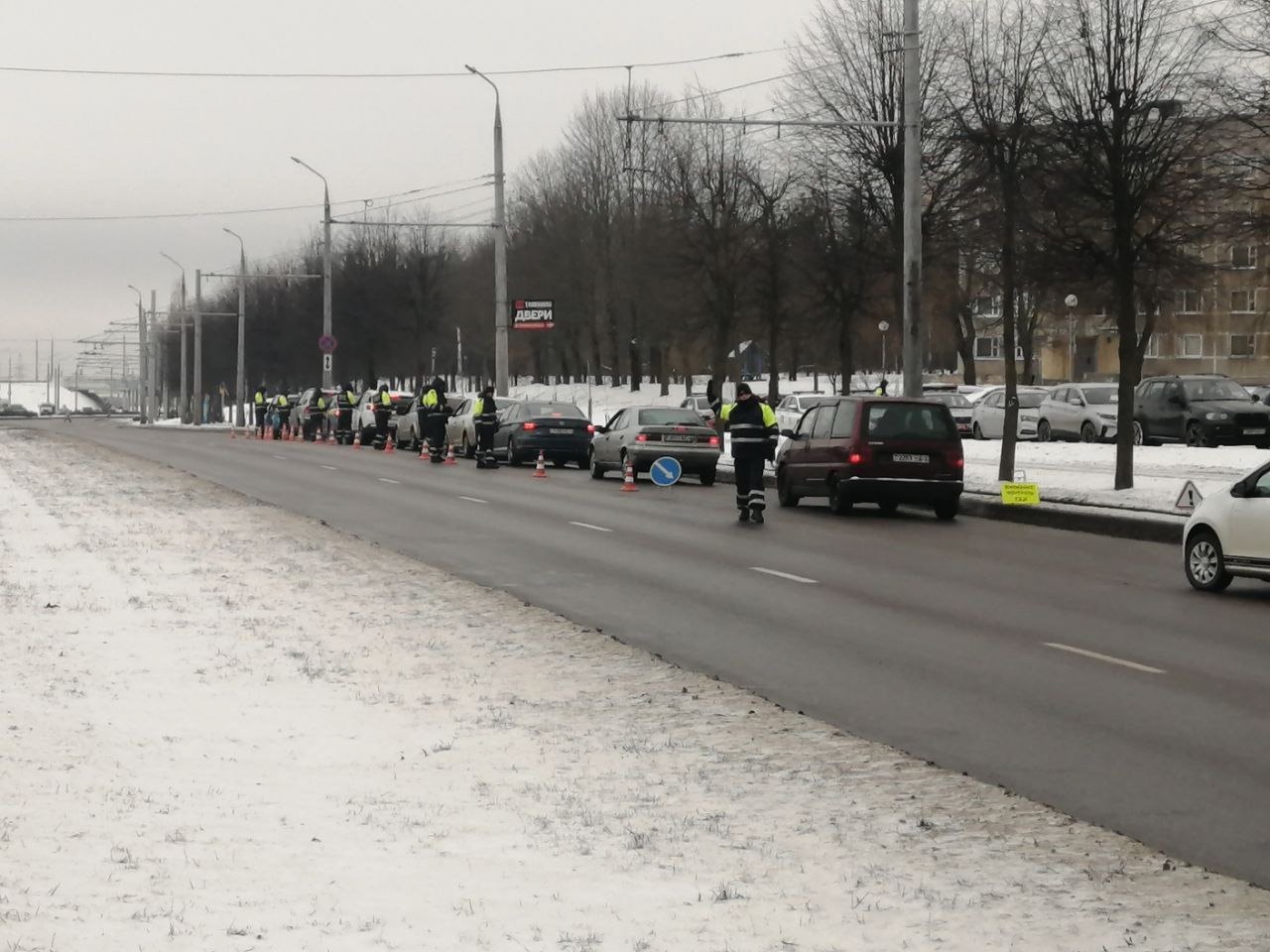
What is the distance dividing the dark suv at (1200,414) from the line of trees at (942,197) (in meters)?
3.36

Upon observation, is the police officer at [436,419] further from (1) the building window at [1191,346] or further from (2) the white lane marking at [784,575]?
(1) the building window at [1191,346]

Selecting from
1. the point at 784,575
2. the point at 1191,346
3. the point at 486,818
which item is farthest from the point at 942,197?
the point at 1191,346

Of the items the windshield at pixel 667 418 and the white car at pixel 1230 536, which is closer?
the white car at pixel 1230 536

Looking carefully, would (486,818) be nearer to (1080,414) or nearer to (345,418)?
(1080,414)

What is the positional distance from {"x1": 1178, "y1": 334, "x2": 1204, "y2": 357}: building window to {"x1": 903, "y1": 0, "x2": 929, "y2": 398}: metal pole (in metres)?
87.9

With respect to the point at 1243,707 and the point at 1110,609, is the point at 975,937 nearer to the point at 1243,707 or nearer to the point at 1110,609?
the point at 1243,707

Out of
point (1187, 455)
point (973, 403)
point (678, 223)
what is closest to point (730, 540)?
point (1187, 455)

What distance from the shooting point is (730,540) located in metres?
23.1

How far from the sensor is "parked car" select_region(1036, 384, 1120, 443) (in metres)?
48.2

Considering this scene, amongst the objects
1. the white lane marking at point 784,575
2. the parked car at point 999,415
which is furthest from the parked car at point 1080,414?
the white lane marking at point 784,575

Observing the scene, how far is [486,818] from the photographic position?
7730 millimetres

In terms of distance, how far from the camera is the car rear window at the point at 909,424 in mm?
28000

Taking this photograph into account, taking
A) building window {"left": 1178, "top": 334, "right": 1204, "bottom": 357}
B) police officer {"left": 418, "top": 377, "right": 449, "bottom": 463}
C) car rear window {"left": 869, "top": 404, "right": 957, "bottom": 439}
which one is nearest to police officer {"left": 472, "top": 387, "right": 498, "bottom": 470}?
police officer {"left": 418, "top": 377, "right": 449, "bottom": 463}

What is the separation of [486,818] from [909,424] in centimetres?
2087
